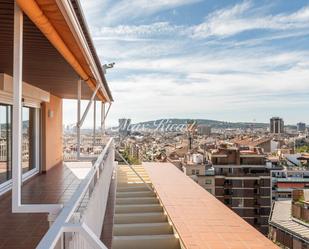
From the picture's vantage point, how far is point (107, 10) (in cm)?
1366

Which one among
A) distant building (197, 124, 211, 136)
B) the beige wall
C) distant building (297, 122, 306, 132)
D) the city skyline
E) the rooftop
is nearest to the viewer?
the beige wall

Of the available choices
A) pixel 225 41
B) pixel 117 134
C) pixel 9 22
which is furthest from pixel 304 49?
Answer: pixel 9 22

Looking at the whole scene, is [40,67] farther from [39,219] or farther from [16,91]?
[16,91]

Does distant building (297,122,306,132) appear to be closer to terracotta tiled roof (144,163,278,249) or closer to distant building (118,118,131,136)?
distant building (118,118,131,136)

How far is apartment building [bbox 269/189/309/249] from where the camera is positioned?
24828 mm

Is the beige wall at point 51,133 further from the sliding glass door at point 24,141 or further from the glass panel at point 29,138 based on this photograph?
the glass panel at point 29,138

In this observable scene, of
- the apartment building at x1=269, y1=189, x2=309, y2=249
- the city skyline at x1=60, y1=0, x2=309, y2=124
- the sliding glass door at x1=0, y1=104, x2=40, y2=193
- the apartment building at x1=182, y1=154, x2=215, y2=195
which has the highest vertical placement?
the city skyline at x1=60, y1=0, x2=309, y2=124

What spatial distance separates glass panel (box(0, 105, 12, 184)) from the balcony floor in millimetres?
471

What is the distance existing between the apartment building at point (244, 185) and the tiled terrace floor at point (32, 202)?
2956 cm

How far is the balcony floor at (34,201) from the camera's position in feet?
13.6

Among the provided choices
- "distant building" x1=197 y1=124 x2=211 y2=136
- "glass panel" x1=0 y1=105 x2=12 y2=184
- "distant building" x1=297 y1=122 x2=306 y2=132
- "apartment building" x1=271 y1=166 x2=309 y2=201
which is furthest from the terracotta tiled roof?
"distant building" x1=297 y1=122 x2=306 y2=132

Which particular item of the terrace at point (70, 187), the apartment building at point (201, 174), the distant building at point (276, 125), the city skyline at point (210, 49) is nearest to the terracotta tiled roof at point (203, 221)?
the terrace at point (70, 187)

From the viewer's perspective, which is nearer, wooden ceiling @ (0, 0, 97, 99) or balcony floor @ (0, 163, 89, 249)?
wooden ceiling @ (0, 0, 97, 99)

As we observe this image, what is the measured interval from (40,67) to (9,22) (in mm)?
2307
